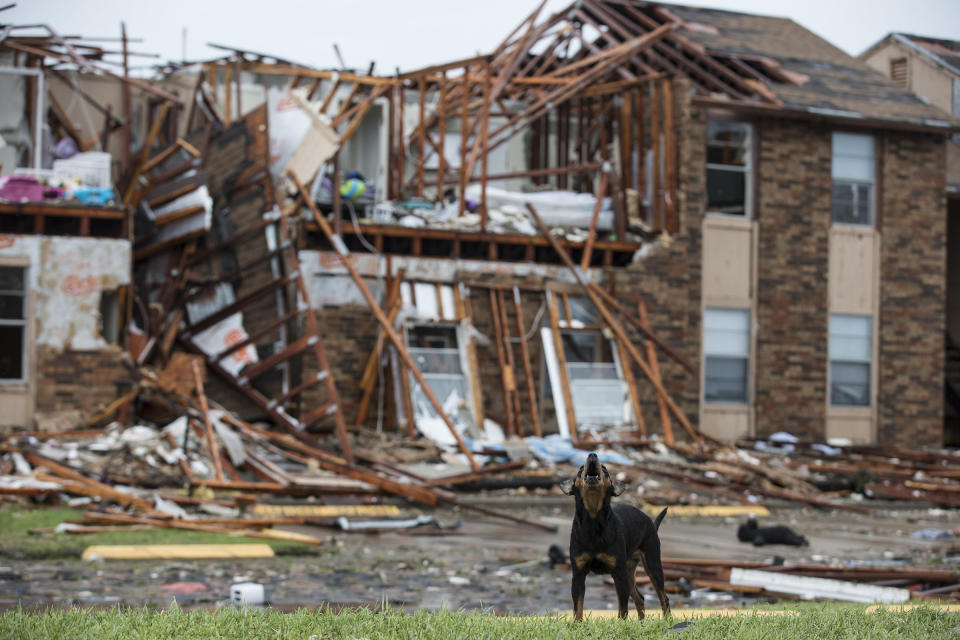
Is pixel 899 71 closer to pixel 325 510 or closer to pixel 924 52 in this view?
pixel 924 52

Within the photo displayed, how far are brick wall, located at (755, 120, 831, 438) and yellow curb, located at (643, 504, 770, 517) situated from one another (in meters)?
6.64

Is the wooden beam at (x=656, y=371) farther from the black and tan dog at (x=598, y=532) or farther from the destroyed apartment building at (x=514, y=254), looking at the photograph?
the black and tan dog at (x=598, y=532)

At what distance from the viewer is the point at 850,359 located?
24188 mm

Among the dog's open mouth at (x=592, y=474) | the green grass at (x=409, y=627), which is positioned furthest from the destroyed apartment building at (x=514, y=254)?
the dog's open mouth at (x=592, y=474)

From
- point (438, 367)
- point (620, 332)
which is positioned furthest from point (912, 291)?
point (438, 367)

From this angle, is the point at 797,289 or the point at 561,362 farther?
the point at 797,289

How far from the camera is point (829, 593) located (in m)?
9.86

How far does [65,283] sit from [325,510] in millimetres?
6090

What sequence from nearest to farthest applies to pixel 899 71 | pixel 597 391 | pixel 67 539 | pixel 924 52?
pixel 67 539 < pixel 597 391 < pixel 924 52 < pixel 899 71

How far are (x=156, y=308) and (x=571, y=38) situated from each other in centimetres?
1056

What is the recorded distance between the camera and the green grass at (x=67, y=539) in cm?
1093

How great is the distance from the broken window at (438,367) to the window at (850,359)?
7720 mm

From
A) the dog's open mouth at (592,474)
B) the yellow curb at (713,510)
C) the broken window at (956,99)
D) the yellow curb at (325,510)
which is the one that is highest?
the broken window at (956,99)

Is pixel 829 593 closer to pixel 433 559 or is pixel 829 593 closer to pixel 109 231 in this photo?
pixel 433 559
